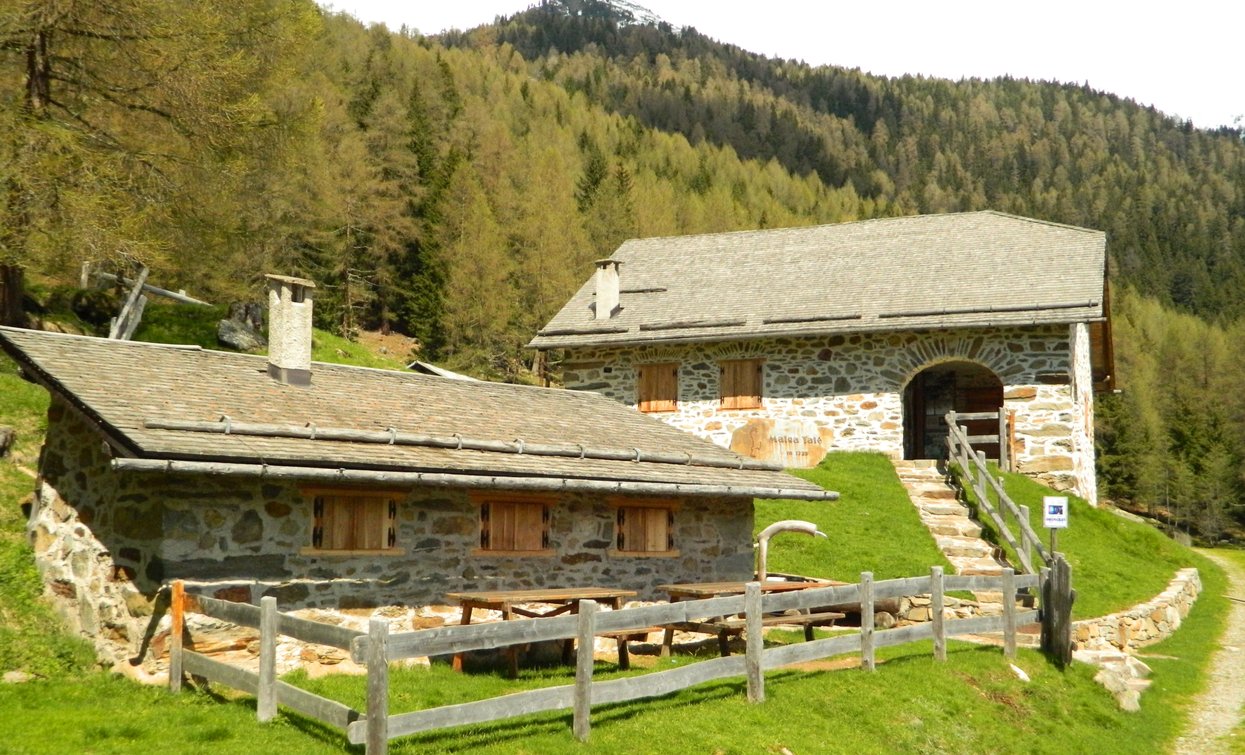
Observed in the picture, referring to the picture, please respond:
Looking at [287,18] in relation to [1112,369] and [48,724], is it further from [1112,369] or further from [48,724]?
[1112,369]

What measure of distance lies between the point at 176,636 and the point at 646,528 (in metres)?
6.52

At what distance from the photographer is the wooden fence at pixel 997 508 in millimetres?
17594

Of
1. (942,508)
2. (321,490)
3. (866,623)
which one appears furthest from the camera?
(942,508)

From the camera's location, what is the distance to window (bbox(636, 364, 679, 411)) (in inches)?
1042

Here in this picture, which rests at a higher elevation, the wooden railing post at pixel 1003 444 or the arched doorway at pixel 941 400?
the arched doorway at pixel 941 400

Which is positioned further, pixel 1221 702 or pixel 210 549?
pixel 1221 702

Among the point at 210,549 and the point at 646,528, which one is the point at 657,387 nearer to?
the point at 646,528

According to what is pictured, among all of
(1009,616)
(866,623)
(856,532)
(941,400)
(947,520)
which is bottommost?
(1009,616)

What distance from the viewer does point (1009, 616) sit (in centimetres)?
1411

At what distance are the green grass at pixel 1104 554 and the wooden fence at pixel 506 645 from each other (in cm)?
714

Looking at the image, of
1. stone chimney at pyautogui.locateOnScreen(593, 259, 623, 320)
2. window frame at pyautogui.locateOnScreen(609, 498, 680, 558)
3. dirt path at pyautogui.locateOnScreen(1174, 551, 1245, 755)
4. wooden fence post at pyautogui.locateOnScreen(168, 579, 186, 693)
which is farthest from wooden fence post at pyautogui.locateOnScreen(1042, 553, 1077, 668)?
stone chimney at pyautogui.locateOnScreen(593, 259, 623, 320)

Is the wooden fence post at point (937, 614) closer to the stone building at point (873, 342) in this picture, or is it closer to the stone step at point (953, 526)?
the stone step at point (953, 526)

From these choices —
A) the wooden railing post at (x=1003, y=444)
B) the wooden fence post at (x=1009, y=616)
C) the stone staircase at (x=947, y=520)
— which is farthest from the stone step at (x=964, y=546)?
the wooden fence post at (x=1009, y=616)

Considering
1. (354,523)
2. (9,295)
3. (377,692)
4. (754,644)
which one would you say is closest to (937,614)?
(754,644)
